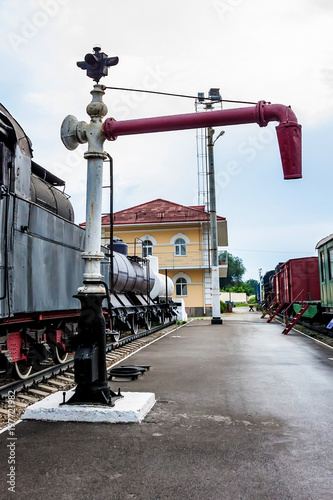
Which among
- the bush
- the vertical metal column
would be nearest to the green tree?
the bush

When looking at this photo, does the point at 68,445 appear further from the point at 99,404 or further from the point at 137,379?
the point at 137,379

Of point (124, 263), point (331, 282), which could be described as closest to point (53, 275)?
point (124, 263)

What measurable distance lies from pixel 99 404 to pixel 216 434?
138 cm

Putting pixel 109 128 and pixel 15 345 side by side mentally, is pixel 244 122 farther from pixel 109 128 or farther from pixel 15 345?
pixel 15 345

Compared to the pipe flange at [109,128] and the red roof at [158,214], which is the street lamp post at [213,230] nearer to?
the red roof at [158,214]

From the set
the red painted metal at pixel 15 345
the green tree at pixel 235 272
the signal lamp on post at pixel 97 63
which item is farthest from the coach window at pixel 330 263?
the green tree at pixel 235 272

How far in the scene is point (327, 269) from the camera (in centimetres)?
1499

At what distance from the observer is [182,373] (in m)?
7.47

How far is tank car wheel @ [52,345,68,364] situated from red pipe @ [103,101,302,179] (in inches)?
193

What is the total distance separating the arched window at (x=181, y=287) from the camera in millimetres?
31922

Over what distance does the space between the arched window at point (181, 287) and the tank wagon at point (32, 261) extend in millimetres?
23077

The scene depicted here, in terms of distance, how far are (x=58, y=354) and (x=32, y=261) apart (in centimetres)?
321

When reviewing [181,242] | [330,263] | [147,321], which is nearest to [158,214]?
[181,242]

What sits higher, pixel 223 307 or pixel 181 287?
pixel 181 287
